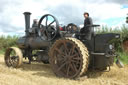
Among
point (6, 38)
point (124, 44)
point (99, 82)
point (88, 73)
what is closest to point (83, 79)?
point (99, 82)

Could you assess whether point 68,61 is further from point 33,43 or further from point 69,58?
point 33,43

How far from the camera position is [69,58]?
6.15 m

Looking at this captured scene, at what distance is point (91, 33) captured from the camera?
636 centimetres

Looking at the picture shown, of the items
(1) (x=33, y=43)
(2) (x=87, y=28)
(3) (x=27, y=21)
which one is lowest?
(1) (x=33, y=43)

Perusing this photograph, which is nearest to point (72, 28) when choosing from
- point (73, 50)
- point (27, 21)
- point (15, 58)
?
point (73, 50)

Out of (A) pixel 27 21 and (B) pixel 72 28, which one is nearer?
(B) pixel 72 28

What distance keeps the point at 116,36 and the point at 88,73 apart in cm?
168

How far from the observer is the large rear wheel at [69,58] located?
575 centimetres

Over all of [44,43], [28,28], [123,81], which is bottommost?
[123,81]

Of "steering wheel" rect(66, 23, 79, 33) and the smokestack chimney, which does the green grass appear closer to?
"steering wheel" rect(66, 23, 79, 33)

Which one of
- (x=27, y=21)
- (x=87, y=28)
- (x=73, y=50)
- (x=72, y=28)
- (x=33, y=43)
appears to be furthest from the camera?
(x=27, y=21)

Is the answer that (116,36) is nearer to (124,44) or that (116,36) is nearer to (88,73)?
(88,73)

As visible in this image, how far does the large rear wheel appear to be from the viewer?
575 cm

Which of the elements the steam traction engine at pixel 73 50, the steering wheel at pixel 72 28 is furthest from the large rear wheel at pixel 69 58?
the steering wheel at pixel 72 28
